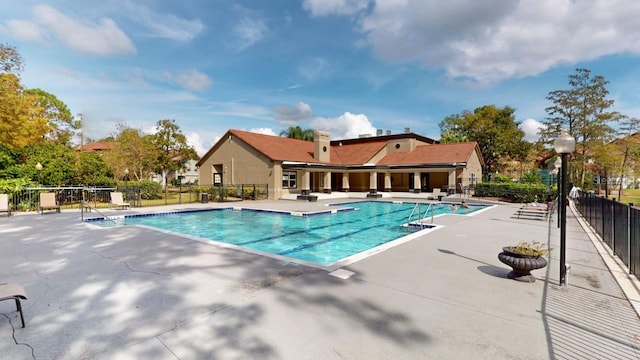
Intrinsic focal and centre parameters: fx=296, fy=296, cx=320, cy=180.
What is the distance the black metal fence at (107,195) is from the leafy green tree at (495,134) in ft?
96.6

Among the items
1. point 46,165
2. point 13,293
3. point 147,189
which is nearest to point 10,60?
point 46,165

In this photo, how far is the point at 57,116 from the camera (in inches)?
1620

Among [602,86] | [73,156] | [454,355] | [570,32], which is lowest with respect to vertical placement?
[454,355]

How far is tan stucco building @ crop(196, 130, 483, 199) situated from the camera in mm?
28188

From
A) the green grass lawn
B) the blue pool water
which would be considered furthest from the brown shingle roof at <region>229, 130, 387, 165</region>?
the green grass lawn

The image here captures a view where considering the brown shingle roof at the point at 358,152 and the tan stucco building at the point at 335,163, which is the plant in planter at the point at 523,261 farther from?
the brown shingle roof at the point at 358,152

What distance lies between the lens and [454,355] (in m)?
3.05

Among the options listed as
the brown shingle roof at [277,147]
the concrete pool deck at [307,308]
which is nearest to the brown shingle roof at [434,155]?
the brown shingle roof at [277,147]

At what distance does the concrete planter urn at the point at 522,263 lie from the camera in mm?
5082

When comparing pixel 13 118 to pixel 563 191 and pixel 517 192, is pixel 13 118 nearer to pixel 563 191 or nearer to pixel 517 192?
pixel 563 191

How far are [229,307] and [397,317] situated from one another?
7.60ft

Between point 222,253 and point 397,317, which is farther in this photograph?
point 222,253

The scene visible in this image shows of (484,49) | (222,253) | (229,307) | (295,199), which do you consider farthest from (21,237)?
(484,49)

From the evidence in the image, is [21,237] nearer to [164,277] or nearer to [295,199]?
[164,277]
